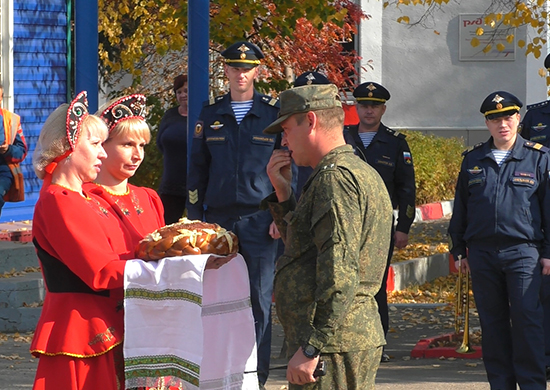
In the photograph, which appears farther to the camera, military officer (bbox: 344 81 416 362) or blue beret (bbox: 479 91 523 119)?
military officer (bbox: 344 81 416 362)

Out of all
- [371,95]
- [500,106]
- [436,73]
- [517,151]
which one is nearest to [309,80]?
[371,95]

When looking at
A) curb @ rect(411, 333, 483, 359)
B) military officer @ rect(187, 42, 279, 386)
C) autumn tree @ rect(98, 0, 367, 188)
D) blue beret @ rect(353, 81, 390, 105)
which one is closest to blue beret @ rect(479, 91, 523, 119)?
military officer @ rect(187, 42, 279, 386)

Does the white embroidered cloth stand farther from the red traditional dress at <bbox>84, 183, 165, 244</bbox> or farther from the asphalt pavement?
the asphalt pavement

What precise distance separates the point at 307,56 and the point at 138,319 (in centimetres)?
1068

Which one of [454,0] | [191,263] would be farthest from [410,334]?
[454,0]

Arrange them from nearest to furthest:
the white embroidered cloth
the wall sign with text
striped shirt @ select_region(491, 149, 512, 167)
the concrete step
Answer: the white embroidered cloth
striped shirt @ select_region(491, 149, 512, 167)
the concrete step
the wall sign with text

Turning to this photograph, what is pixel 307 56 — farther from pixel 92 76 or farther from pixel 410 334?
pixel 92 76

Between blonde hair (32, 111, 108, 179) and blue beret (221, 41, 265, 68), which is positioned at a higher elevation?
blue beret (221, 41, 265, 68)

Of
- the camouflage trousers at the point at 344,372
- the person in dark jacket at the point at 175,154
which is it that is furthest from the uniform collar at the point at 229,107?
the camouflage trousers at the point at 344,372

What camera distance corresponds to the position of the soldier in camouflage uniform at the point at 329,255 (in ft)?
11.5

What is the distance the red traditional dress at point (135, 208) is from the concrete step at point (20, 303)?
4.47 metres

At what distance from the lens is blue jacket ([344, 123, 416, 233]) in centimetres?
795

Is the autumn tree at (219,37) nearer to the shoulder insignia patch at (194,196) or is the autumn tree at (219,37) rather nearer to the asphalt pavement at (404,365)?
the asphalt pavement at (404,365)

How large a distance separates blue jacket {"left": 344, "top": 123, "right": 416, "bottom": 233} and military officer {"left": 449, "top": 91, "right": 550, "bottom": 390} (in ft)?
4.68
